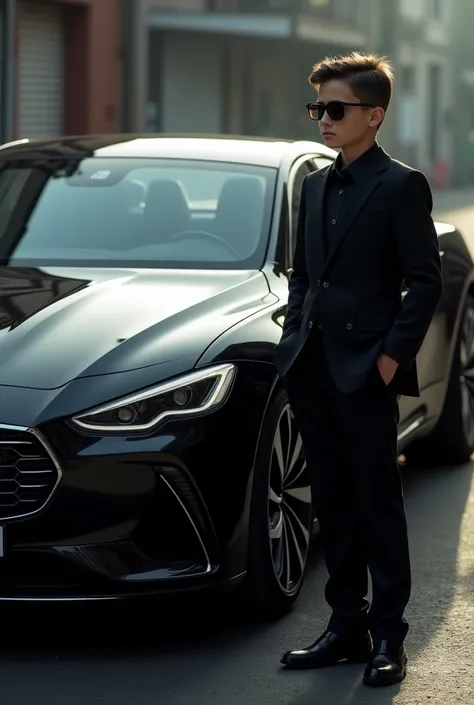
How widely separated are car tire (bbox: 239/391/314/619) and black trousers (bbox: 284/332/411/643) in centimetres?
32

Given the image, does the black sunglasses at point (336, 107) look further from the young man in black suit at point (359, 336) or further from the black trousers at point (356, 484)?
the black trousers at point (356, 484)

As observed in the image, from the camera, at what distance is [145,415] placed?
449 cm

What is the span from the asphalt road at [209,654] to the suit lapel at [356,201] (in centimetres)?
115

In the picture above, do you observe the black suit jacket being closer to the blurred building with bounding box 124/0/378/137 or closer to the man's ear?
the man's ear

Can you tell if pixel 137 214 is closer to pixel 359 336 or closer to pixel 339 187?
pixel 339 187

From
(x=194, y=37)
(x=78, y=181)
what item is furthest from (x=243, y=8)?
(x=78, y=181)

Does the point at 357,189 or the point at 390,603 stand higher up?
the point at 357,189

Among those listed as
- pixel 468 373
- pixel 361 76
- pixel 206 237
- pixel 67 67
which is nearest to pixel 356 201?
pixel 361 76

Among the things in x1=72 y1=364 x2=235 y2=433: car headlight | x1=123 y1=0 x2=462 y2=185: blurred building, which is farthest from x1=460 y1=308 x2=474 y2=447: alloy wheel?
x1=123 y1=0 x2=462 y2=185: blurred building

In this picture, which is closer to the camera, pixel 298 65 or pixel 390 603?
pixel 390 603

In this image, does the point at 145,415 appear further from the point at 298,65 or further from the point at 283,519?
the point at 298,65

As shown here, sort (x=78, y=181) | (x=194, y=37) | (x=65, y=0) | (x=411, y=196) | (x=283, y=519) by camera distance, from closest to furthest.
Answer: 1. (x=411, y=196)
2. (x=283, y=519)
3. (x=78, y=181)
4. (x=65, y=0)
5. (x=194, y=37)

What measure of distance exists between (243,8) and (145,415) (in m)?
27.6

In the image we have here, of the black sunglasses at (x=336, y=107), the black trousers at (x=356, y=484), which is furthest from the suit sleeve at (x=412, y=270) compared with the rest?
the black sunglasses at (x=336, y=107)
